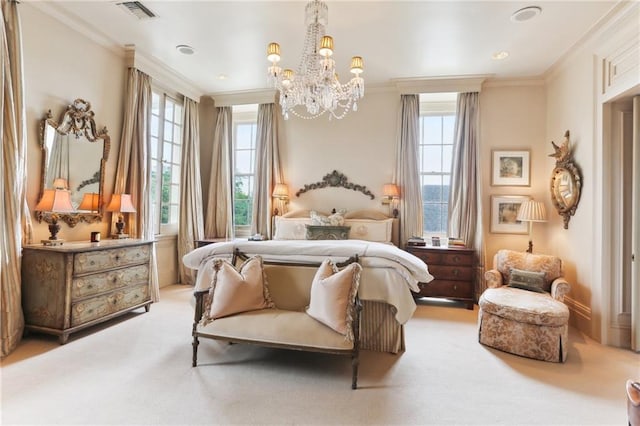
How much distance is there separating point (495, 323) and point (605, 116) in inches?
96.2

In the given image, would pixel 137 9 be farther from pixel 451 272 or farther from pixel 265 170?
pixel 451 272

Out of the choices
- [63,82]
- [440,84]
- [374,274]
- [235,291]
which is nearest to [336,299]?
[374,274]

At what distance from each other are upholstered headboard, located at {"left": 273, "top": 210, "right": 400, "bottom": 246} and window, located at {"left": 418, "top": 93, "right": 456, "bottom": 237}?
25.1 inches

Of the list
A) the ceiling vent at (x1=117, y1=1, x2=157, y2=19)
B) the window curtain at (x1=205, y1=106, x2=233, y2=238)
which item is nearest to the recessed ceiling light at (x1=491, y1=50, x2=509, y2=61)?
the ceiling vent at (x1=117, y1=1, x2=157, y2=19)

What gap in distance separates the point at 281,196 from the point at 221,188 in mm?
1196

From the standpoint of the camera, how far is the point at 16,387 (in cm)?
225

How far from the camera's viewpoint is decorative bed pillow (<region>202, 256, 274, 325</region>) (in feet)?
8.62

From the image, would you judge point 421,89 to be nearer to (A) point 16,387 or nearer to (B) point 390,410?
(B) point 390,410

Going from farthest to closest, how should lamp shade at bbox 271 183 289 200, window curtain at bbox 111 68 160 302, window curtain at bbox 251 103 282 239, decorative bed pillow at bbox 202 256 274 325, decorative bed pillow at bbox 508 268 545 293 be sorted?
window curtain at bbox 251 103 282 239
lamp shade at bbox 271 183 289 200
window curtain at bbox 111 68 160 302
decorative bed pillow at bbox 508 268 545 293
decorative bed pillow at bbox 202 256 274 325

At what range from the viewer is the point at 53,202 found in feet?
10.3

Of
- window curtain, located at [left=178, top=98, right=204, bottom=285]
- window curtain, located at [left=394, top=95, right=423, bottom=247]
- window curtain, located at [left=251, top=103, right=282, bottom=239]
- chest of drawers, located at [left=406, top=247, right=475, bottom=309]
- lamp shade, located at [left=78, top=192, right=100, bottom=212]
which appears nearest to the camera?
lamp shade, located at [left=78, top=192, right=100, bottom=212]

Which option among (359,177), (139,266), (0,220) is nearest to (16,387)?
(0,220)

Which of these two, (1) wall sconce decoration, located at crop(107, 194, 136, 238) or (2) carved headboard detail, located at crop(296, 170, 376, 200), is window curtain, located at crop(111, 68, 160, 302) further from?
(2) carved headboard detail, located at crop(296, 170, 376, 200)

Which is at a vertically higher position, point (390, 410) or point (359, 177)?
point (359, 177)
